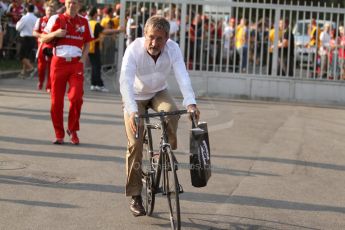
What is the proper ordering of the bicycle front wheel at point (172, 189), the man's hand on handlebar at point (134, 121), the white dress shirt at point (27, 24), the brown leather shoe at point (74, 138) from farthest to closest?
1. the white dress shirt at point (27, 24)
2. the brown leather shoe at point (74, 138)
3. the man's hand on handlebar at point (134, 121)
4. the bicycle front wheel at point (172, 189)

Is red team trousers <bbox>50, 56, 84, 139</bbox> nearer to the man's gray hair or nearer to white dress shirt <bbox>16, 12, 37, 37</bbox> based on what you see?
the man's gray hair

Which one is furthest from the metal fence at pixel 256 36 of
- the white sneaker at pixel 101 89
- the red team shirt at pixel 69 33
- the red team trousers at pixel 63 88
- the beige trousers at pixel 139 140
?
the beige trousers at pixel 139 140

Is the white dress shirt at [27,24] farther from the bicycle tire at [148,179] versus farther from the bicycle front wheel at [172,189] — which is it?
the bicycle front wheel at [172,189]

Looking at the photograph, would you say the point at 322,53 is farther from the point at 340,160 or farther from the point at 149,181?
the point at 149,181

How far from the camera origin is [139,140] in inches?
276

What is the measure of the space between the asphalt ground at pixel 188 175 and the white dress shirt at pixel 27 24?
5.88 meters

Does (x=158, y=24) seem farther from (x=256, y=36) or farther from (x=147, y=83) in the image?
(x=256, y=36)

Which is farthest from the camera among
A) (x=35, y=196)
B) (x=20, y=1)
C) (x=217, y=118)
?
(x=20, y=1)

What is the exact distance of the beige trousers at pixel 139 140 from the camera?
22.9 ft

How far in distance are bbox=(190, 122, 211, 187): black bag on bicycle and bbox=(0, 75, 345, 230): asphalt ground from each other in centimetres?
73

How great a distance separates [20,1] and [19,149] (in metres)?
15.0

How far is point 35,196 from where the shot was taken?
7.90 metres

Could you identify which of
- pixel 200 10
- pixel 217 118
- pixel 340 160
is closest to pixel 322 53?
pixel 200 10

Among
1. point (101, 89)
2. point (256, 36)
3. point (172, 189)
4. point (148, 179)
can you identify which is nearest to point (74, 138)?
point (148, 179)
